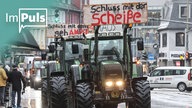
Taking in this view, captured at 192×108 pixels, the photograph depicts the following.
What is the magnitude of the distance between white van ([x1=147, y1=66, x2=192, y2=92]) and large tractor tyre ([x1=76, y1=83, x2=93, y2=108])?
26.0 m

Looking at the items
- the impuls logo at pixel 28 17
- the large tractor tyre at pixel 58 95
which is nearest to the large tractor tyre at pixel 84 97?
the impuls logo at pixel 28 17

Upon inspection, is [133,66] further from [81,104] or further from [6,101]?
[6,101]

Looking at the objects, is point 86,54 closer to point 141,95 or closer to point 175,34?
point 141,95

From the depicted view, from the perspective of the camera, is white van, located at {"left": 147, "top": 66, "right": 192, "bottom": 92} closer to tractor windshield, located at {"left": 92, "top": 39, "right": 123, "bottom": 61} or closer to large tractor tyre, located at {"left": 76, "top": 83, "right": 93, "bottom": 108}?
tractor windshield, located at {"left": 92, "top": 39, "right": 123, "bottom": 61}

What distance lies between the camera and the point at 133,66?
1594 cm

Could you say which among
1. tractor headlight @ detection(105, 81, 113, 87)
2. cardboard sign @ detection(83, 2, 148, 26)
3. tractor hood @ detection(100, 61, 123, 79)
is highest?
cardboard sign @ detection(83, 2, 148, 26)

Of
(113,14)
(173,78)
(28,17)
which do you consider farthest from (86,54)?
(173,78)

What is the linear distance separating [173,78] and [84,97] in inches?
1049

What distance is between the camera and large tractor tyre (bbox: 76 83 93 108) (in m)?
14.5

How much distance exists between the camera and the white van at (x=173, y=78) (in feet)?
132

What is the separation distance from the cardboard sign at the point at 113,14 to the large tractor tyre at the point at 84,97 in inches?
64.7

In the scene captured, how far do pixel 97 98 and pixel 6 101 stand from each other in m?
9.20

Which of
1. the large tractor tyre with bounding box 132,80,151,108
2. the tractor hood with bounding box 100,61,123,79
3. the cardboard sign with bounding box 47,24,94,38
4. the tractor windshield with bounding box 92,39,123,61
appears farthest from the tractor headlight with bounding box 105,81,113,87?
the cardboard sign with bounding box 47,24,94,38

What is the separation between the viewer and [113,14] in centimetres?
1508
